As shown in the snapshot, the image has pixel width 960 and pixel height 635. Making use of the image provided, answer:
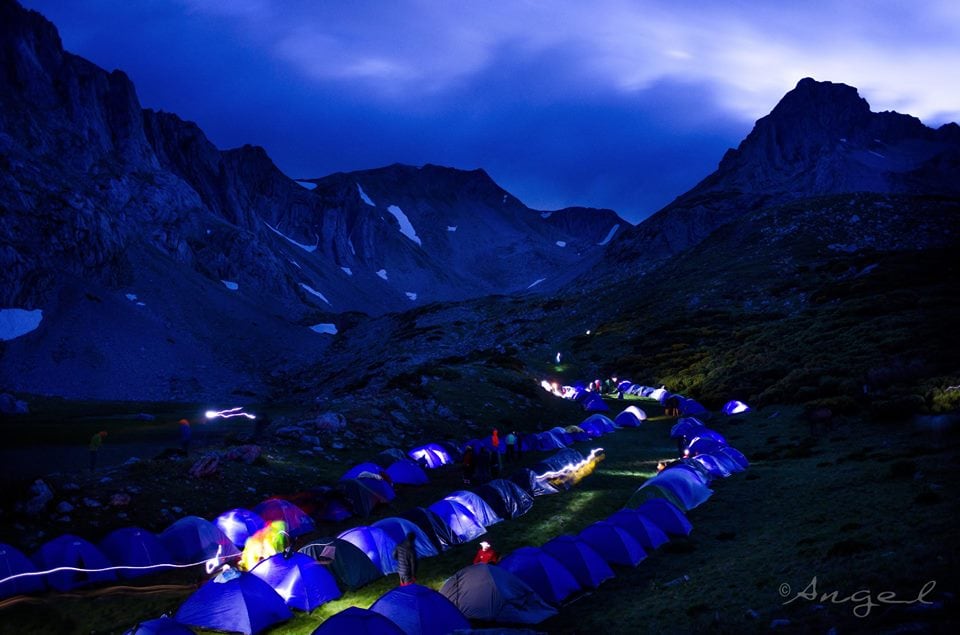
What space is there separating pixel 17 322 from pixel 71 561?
7642 centimetres

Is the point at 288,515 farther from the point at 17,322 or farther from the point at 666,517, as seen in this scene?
the point at 17,322

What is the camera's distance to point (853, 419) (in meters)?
28.0

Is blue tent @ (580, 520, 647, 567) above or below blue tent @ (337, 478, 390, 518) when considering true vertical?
below

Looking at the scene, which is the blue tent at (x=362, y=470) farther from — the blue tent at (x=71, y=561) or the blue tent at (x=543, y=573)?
the blue tent at (x=543, y=573)

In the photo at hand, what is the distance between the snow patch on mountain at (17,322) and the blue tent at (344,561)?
77.7 m

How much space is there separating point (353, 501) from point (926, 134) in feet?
770

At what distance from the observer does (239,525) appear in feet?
61.8

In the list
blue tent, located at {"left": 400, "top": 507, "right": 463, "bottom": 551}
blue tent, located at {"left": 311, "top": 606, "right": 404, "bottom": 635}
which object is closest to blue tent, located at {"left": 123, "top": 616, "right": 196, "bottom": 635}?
blue tent, located at {"left": 311, "top": 606, "right": 404, "bottom": 635}

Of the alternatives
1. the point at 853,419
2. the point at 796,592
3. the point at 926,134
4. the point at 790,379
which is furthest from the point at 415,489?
the point at 926,134

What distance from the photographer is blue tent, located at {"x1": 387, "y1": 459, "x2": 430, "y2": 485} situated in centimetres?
2627

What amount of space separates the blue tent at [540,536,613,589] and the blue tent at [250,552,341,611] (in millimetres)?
5652

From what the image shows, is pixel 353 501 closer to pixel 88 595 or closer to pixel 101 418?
pixel 88 595

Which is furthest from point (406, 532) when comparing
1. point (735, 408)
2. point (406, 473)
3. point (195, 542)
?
point (735, 408)

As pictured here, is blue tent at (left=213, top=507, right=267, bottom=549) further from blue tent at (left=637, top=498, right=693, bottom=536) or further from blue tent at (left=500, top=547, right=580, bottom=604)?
blue tent at (left=637, top=498, right=693, bottom=536)
